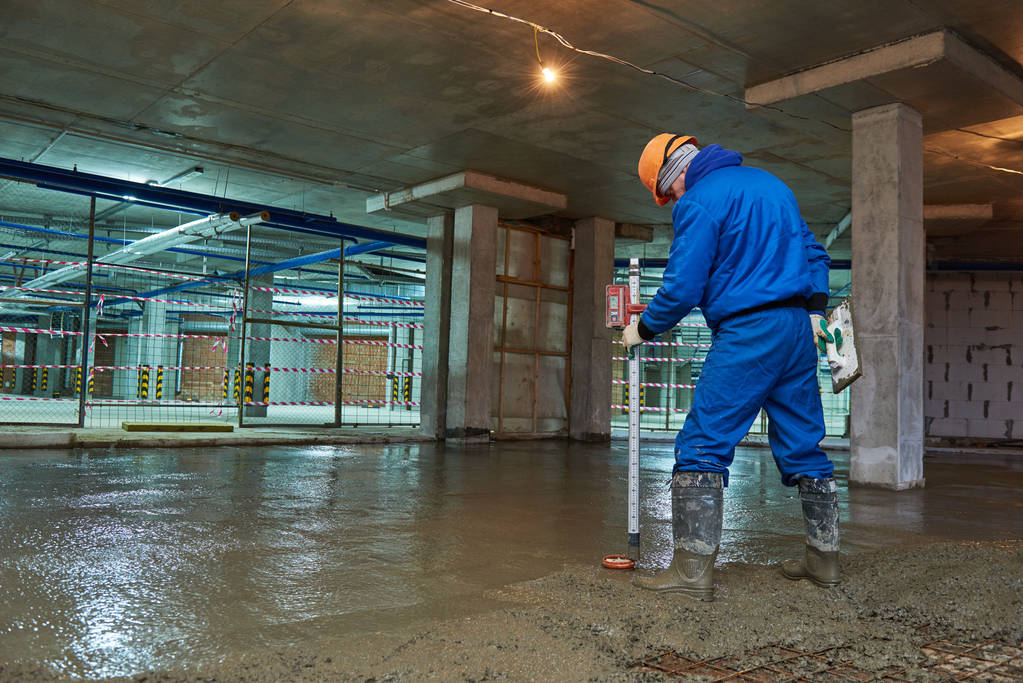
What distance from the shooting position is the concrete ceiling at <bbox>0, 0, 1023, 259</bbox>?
21.2 feet

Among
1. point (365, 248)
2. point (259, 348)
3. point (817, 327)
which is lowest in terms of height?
point (817, 327)

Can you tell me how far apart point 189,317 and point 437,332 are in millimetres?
20674

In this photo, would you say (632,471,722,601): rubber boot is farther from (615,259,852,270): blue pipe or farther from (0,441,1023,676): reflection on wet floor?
(615,259,852,270): blue pipe

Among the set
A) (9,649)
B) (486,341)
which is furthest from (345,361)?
(9,649)

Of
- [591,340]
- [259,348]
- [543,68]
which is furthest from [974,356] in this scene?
[259,348]

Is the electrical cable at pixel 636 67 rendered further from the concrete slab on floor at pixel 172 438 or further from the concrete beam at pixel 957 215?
the concrete slab on floor at pixel 172 438

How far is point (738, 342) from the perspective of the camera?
120 inches

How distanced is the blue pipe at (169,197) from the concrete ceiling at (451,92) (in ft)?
1.34

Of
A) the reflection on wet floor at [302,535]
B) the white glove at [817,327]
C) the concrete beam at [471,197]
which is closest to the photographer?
the reflection on wet floor at [302,535]

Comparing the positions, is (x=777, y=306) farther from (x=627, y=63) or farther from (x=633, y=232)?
(x=633, y=232)

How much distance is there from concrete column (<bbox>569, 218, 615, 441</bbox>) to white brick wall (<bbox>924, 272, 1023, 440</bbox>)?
6470mm

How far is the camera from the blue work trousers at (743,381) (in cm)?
303

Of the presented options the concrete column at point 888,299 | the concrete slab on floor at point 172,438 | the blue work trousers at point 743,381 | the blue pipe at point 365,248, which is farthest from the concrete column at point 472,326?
the blue work trousers at point 743,381

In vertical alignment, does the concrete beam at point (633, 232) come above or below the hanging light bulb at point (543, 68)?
below
